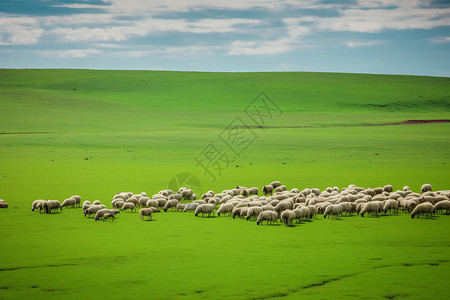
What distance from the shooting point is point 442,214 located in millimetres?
17234

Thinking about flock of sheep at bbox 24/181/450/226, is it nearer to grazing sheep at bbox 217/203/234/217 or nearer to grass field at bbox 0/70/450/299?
grazing sheep at bbox 217/203/234/217

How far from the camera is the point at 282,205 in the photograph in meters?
16.8

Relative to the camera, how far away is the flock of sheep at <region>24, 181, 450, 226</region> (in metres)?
16.5

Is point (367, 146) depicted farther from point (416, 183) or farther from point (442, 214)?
point (442, 214)

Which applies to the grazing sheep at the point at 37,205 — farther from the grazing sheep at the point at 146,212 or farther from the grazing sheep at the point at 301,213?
the grazing sheep at the point at 301,213

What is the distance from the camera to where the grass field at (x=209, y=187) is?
1066cm

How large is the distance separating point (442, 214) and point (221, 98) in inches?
2337

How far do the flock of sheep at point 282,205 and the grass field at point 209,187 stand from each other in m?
0.41

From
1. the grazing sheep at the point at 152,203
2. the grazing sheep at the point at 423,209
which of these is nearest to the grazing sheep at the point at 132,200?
the grazing sheep at the point at 152,203

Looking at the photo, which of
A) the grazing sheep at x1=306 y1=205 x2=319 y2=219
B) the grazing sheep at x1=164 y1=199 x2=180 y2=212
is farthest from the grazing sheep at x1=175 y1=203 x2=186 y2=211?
the grazing sheep at x1=306 y1=205 x2=319 y2=219

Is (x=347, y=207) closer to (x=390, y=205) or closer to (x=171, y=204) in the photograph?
(x=390, y=205)

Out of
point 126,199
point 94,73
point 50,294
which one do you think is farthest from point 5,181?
point 94,73

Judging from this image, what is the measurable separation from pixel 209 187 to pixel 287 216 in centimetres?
788

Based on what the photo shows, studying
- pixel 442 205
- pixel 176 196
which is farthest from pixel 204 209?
pixel 442 205
